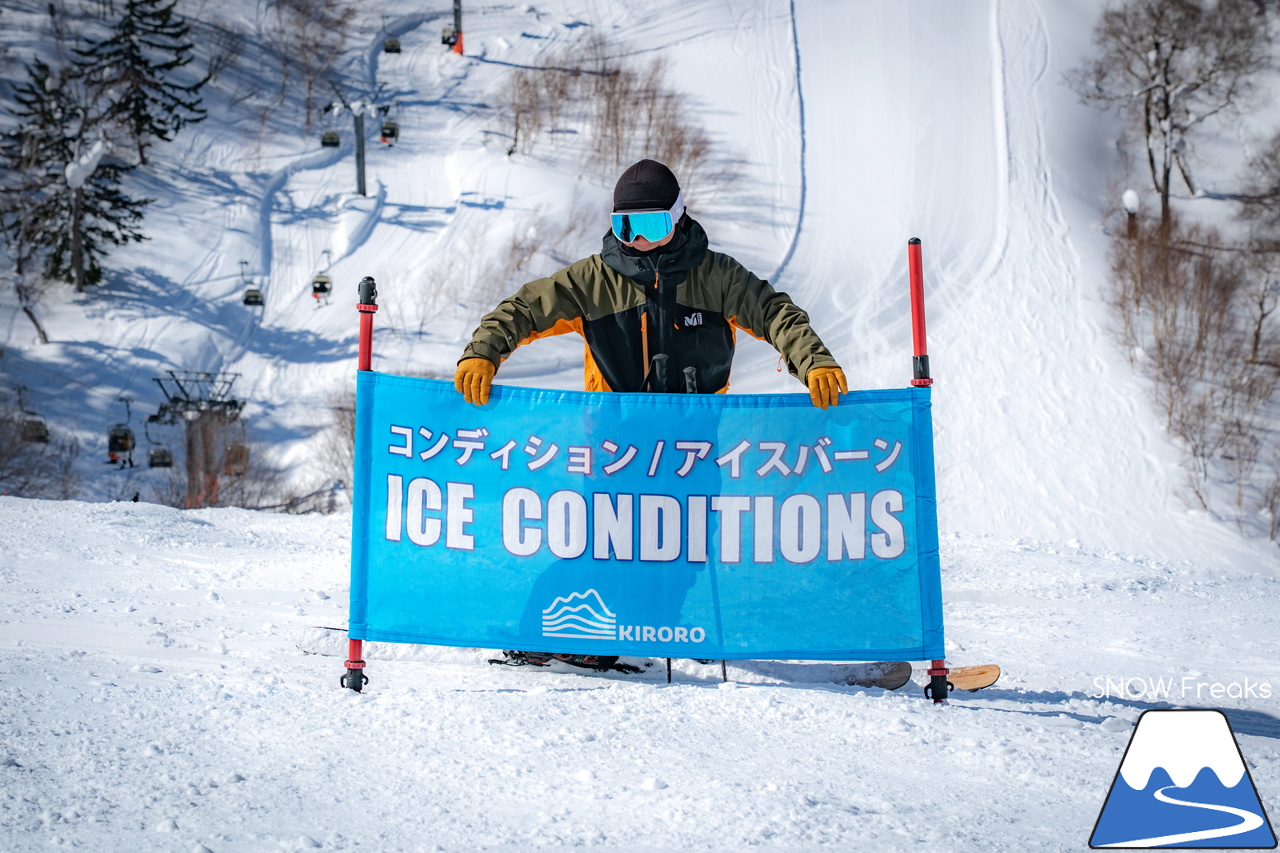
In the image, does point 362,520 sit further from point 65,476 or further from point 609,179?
point 609,179

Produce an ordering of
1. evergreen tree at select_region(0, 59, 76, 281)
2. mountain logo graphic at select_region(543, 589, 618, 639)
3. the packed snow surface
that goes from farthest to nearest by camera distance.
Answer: evergreen tree at select_region(0, 59, 76, 281), mountain logo graphic at select_region(543, 589, 618, 639), the packed snow surface

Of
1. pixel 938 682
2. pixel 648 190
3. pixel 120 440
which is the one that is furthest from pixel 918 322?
pixel 120 440

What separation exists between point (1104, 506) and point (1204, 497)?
234 cm

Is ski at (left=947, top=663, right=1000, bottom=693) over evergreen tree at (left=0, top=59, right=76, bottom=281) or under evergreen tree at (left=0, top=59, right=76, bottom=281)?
under

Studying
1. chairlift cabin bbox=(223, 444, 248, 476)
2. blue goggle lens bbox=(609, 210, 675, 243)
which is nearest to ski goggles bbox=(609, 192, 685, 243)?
blue goggle lens bbox=(609, 210, 675, 243)

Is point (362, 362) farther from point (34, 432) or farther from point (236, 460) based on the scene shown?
point (34, 432)

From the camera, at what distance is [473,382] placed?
2.63m

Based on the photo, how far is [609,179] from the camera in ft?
86.4

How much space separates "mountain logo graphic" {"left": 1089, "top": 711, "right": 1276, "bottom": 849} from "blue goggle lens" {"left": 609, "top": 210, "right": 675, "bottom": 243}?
1.94 m

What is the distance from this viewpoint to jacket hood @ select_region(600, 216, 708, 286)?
295cm

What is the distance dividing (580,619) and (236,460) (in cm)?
1920

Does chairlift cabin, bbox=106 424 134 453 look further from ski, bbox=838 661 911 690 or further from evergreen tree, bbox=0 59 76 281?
ski, bbox=838 661 911 690

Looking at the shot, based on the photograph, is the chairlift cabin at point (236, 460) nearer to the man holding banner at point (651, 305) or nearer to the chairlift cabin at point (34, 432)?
the chairlift cabin at point (34, 432)

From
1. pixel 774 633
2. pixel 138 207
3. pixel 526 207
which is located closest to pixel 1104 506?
pixel 774 633
